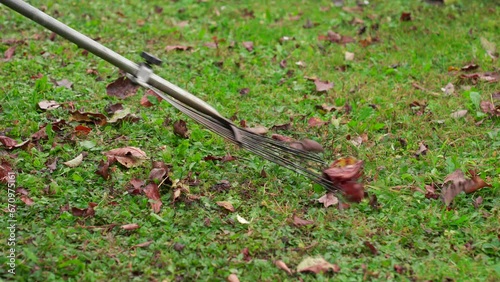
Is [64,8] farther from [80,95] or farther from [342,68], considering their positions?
[342,68]

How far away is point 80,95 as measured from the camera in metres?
4.52

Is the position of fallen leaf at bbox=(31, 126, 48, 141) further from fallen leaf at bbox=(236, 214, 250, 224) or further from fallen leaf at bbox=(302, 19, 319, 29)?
fallen leaf at bbox=(302, 19, 319, 29)

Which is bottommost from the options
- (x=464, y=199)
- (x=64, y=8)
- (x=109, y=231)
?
(x=64, y=8)

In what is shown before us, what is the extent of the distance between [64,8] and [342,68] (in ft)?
8.88

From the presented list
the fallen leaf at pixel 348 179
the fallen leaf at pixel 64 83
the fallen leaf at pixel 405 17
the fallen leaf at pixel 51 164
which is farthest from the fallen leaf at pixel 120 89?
the fallen leaf at pixel 405 17

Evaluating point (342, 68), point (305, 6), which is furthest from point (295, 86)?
point (305, 6)

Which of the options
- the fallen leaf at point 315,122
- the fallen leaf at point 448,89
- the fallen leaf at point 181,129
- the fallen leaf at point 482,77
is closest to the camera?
the fallen leaf at point 181,129

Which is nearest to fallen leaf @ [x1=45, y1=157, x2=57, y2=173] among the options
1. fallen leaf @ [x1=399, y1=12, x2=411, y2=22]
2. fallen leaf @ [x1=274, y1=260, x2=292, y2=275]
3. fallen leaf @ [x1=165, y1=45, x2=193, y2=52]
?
fallen leaf @ [x1=274, y1=260, x2=292, y2=275]

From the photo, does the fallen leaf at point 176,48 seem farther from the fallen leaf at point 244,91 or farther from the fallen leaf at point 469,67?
the fallen leaf at point 469,67

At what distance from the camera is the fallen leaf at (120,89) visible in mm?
4543

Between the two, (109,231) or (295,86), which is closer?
(109,231)

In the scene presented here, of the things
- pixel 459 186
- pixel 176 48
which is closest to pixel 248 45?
pixel 176 48

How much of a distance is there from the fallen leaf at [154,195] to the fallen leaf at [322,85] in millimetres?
1737

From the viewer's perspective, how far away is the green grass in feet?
9.93
